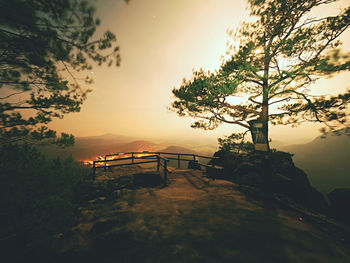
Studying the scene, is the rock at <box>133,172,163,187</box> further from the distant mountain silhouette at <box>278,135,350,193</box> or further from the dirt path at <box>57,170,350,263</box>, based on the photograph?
the distant mountain silhouette at <box>278,135,350,193</box>

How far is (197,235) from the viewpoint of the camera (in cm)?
266

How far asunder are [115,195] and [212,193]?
11.6 ft

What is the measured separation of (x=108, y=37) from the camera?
154 inches

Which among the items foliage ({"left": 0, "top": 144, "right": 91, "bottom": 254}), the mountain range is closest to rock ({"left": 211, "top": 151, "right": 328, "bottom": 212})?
foliage ({"left": 0, "top": 144, "right": 91, "bottom": 254})

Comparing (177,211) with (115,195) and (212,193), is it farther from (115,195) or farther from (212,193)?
(115,195)

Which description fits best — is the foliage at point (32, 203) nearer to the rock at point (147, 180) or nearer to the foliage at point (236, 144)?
the rock at point (147, 180)

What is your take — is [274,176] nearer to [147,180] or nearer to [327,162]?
[147,180]

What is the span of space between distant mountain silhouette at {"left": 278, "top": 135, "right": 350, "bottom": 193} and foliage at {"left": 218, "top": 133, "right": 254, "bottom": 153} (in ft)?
402

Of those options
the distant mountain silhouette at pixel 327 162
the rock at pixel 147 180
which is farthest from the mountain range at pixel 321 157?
the rock at pixel 147 180

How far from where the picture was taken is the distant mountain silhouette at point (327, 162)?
99444mm

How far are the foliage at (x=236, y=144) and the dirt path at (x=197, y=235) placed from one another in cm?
420

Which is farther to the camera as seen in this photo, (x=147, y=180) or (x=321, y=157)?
(x=321, y=157)

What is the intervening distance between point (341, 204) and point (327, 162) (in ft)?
648

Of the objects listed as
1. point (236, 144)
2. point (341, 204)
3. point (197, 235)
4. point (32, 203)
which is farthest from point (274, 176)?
point (32, 203)
